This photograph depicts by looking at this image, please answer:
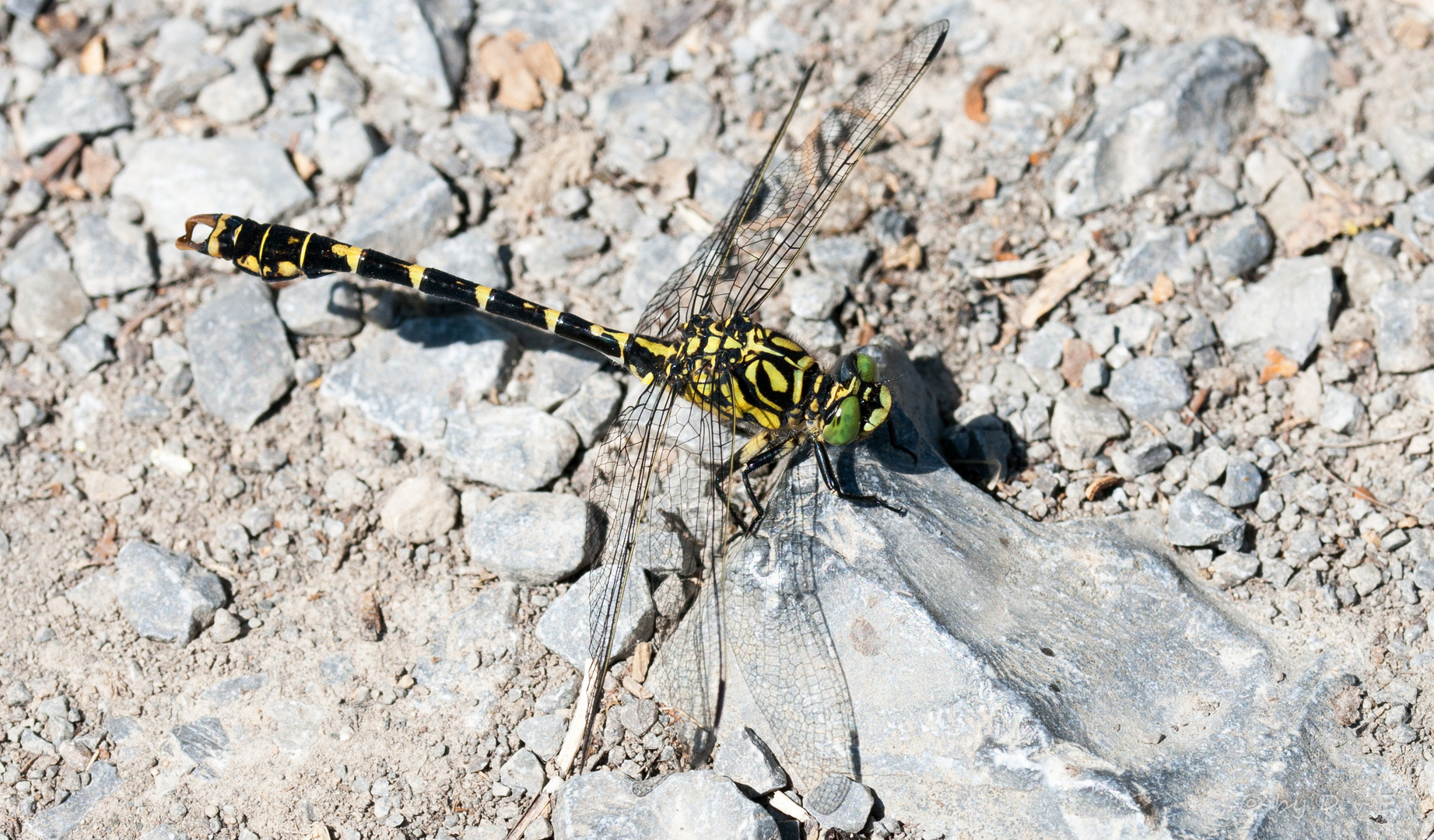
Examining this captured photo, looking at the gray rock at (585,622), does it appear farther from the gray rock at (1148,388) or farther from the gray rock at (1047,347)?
the gray rock at (1148,388)

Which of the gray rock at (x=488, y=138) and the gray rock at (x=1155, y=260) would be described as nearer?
the gray rock at (x=1155, y=260)

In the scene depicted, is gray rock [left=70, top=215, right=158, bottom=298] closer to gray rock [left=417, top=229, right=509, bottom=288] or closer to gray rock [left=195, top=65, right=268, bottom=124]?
gray rock [left=195, top=65, right=268, bottom=124]

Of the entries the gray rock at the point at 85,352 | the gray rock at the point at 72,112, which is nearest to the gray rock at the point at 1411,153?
the gray rock at the point at 85,352

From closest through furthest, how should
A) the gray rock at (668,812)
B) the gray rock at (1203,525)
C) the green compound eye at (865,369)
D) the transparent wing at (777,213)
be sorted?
1. the gray rock at (668,812)
2. the gray rock at (1203,525)
3. the green compound eye at (865,369)
4. the transparent wing at (777,213)

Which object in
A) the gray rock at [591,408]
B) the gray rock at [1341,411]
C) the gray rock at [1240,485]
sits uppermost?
the gray rock at [1341,411]

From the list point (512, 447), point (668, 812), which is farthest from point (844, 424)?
point (668, 812)

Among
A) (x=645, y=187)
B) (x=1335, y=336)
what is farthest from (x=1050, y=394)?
(x=645, y=187)
